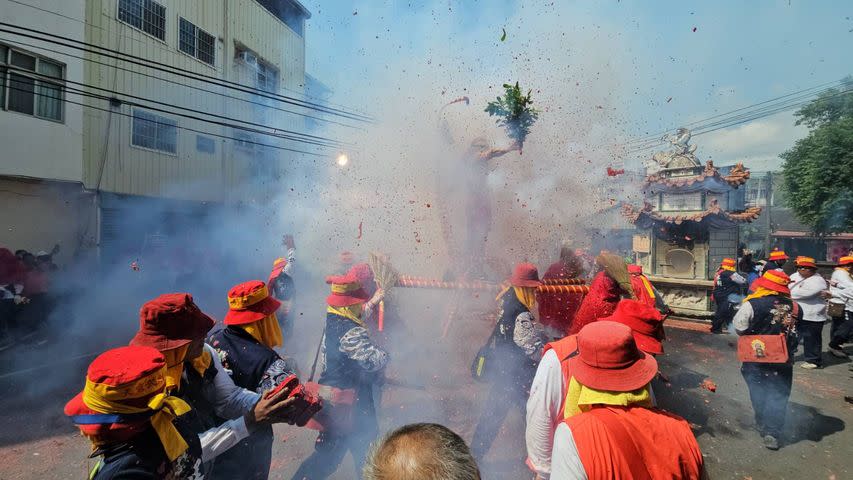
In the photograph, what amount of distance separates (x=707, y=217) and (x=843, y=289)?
11.0 feet

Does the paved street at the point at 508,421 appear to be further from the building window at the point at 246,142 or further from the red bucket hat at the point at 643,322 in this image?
the building window at the point at 246,142

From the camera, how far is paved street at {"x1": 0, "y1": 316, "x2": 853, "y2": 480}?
376cm

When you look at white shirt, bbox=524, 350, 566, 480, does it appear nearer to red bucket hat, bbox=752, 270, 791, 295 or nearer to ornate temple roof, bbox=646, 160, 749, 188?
red bucket hat, bbox=752, 270, 791, 295

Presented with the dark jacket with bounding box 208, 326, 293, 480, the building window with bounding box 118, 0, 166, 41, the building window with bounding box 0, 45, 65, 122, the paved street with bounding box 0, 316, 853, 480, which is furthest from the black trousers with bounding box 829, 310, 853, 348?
the building window with bounding box 118, 0, 166, 41

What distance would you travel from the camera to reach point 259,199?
53.0 ft

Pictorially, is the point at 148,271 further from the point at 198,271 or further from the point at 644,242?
the point at 644,242

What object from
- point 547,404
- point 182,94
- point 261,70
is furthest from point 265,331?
point 261,70

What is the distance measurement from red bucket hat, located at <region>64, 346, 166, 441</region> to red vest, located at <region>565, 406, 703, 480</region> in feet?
5.22

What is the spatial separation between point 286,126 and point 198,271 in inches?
289

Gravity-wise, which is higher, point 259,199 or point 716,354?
point 259,199

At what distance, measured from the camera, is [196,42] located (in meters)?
13.6

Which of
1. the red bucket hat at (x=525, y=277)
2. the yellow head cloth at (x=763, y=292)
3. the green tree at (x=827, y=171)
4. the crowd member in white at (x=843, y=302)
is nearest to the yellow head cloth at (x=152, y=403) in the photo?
the red bucket hat at (x=525, y=277)

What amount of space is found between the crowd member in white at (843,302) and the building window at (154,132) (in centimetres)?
1682

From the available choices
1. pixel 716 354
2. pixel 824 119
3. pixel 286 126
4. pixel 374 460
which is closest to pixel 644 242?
pixel 716 354
